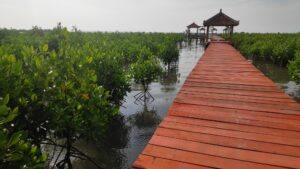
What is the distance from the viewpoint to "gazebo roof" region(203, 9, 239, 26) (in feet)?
70.2

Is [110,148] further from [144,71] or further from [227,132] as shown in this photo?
[144,71]

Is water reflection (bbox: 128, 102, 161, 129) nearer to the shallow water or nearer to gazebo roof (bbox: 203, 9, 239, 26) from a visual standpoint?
the shallow water

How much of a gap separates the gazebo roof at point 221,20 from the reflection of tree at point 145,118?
16.1 meters

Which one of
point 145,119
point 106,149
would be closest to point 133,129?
point 145,119

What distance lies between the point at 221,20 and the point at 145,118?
17155mm

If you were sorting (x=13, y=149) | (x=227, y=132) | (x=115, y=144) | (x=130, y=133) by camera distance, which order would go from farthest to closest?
(x=130, y=133) < (x=115, y=144) < (x=227, y=132) < (x=13, y=149)

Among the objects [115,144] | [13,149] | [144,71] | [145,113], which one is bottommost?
[115,144]

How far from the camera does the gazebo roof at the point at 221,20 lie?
21400 millimetres

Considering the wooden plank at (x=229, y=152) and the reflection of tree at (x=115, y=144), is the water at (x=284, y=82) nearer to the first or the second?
the reflection of tree at (x=115, y=144)

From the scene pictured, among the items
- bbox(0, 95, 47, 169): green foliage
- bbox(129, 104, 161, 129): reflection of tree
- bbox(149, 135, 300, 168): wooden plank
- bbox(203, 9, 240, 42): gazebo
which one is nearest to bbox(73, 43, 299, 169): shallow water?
bbox(129, 104, 161, 129): reflection of tree

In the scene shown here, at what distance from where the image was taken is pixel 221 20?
21.4 meters

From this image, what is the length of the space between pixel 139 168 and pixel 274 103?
10.7ft

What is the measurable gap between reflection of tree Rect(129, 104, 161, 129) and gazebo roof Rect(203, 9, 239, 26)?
16108 mm

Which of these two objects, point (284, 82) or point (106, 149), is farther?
point (284, 82)
